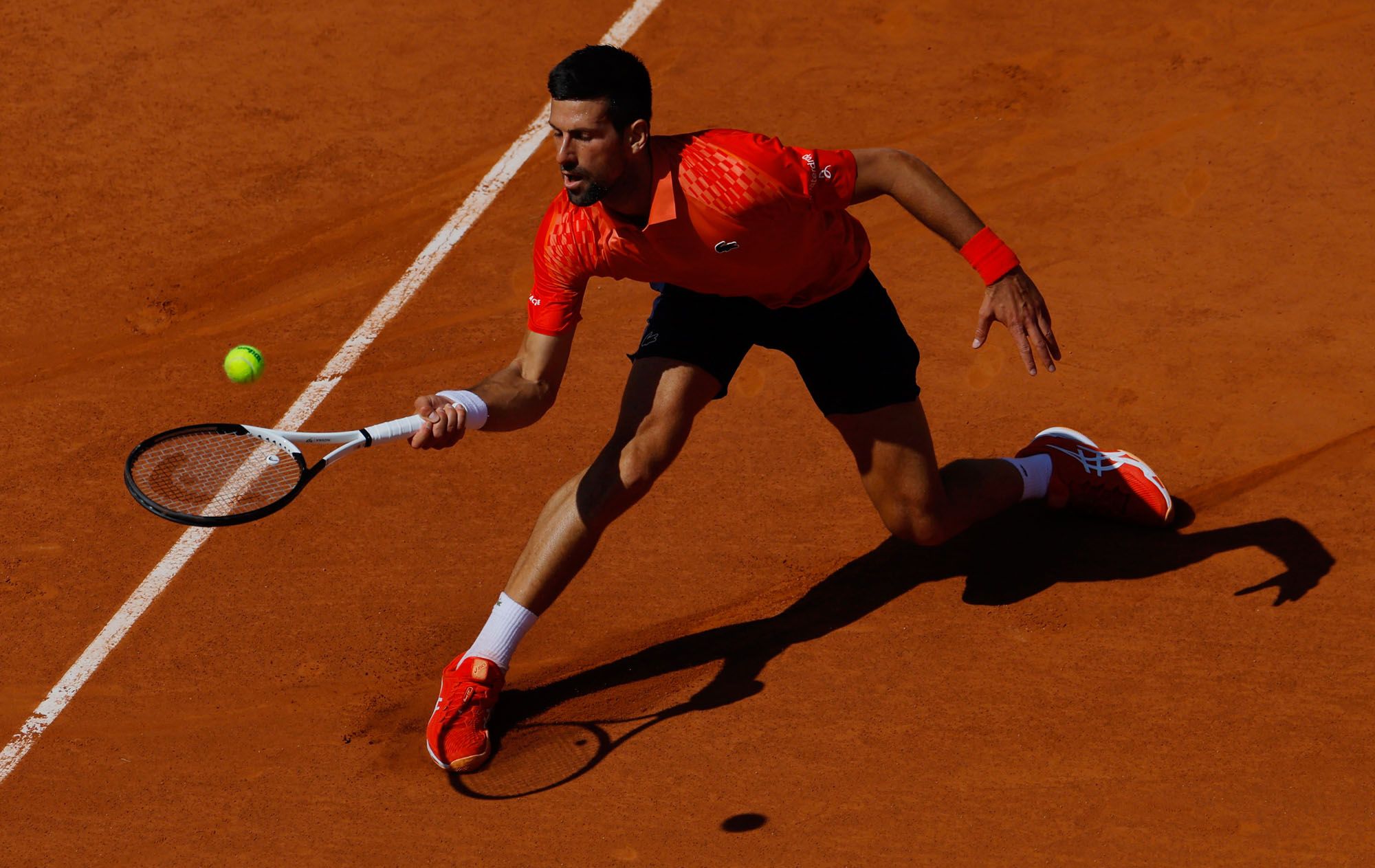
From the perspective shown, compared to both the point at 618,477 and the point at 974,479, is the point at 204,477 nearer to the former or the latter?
the point at 618,477

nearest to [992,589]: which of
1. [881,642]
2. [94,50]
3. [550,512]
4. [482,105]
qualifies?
[881,642]

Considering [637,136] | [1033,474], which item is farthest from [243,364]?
[1033,474]

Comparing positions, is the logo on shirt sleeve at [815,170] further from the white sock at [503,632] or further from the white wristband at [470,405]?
the white sock at [503,632]

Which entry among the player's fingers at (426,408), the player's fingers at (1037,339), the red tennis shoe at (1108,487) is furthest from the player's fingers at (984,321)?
the player's fingers at (426,408)

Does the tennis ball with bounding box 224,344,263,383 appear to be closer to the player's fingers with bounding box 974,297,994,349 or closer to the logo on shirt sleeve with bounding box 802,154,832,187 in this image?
the logo on shirt sleeve with bounding box 802,154,832,187

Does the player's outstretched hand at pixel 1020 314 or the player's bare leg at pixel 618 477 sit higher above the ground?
the player's outstretched hand at pixel 1020 314

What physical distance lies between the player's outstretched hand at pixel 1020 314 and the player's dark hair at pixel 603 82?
1.27m

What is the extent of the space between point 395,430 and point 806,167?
1.55 meters

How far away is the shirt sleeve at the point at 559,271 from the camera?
496cm

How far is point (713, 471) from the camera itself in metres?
6.50

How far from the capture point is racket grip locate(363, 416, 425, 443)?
15.0ft

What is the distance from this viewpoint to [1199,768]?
5000mm

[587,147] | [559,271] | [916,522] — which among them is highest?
[587,147]

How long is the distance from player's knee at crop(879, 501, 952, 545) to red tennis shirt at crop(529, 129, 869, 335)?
3.10 ft
